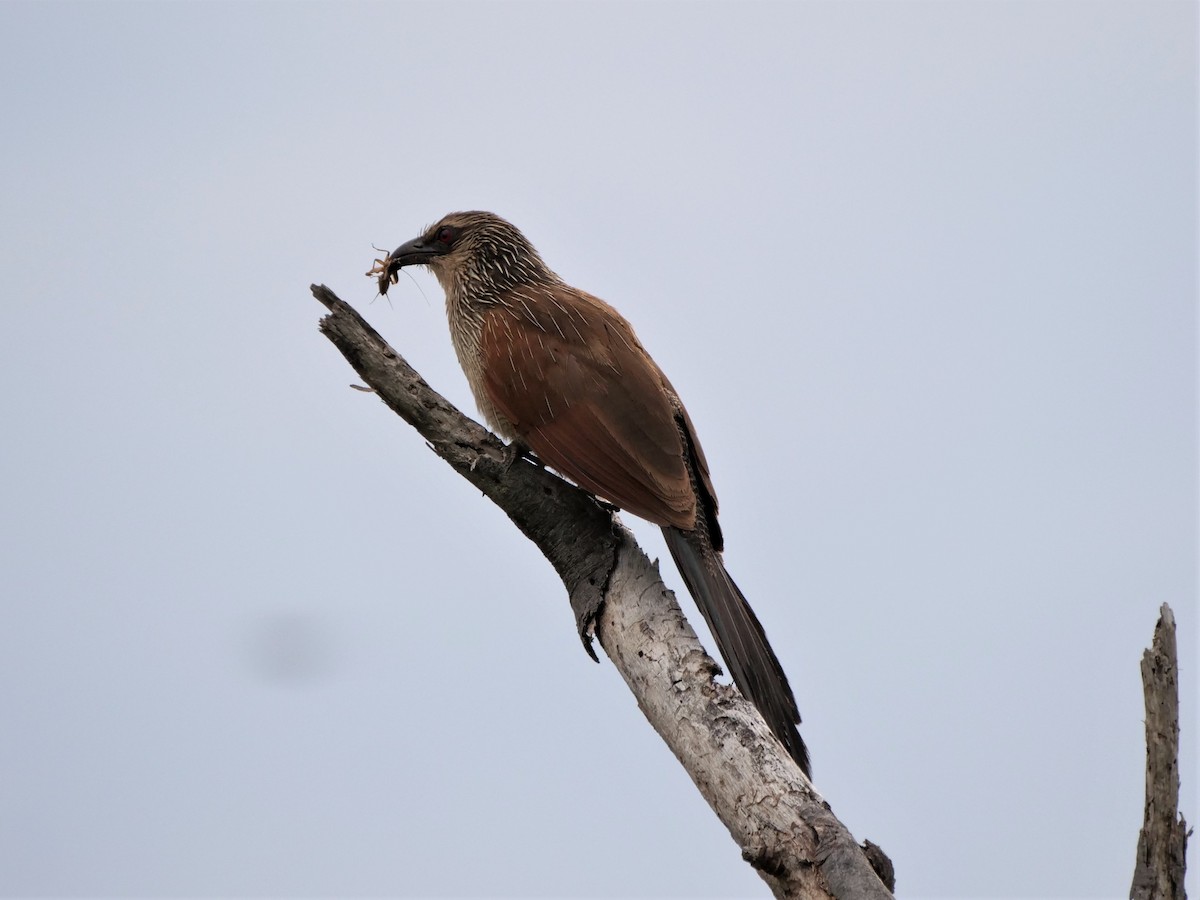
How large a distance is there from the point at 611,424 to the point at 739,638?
80 centimetres

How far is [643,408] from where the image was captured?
361 cm

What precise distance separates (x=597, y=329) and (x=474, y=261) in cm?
86

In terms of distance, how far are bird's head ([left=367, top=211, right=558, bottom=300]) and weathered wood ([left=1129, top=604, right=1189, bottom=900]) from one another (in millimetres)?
2567

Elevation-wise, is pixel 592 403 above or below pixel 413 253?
below

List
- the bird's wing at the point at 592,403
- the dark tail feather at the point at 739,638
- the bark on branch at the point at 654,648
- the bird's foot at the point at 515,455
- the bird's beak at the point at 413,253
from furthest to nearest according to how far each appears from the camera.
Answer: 1. the bird's beak at the point at 413,253
2. the bird's foot at the point at 515,455
3. the bird's wing at the point at 592,403
4. the dark tail feather at the point at 739,638
5. the bark on branch at the point at 654,648

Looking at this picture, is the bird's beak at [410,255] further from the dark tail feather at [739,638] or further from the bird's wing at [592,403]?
the dark tail feather at [739,638]

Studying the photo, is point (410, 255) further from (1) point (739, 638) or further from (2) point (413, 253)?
(1) point (739, 638)

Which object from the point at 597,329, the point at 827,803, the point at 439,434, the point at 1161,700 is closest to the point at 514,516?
the point at 439,434

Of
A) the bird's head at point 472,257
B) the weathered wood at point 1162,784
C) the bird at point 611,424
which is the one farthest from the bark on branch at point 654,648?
the bird's head at point 472,257

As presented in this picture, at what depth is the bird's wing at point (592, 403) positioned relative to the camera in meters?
3.47

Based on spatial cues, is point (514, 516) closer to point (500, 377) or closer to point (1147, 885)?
point (500, 377)

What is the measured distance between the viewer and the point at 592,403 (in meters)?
3.63

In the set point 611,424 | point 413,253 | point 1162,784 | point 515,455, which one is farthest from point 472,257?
point 1162,784

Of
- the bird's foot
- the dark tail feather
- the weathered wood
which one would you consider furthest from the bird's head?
the weathered wood
